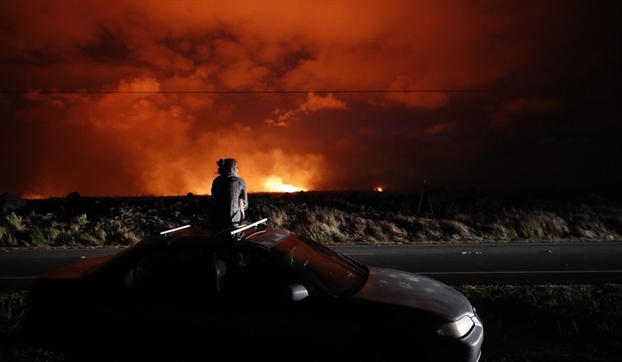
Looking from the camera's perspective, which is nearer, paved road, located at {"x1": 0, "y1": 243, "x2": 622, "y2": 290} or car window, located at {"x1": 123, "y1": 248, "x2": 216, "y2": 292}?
car window, located at {"x1": 123, "y1": 248, "x2": 216, "y2": 292}

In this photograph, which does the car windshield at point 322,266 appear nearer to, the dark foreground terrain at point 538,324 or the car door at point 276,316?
the car door at point 276,316

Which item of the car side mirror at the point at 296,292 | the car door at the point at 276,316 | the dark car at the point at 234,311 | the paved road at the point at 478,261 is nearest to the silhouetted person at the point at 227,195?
the dark car at the point at 234,311

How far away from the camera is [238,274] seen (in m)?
4.30

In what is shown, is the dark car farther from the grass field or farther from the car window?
the grass field

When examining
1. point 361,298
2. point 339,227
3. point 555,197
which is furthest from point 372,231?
point 555,197

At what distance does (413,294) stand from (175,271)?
2.21m

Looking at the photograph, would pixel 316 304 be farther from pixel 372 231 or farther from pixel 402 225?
pixel 402 225

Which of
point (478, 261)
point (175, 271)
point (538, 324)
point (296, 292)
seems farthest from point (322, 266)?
point (478, 261)

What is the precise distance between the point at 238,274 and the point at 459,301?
2142 millimetres

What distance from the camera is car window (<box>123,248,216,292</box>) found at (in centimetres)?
426

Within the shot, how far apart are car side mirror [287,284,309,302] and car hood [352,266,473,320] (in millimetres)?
500

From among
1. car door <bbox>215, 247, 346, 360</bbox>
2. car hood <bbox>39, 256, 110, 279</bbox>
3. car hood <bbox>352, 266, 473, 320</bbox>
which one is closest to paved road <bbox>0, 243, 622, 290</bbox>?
car hood <bbox>352, 266, 473, 320</bbox>

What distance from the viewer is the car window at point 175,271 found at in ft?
14.0

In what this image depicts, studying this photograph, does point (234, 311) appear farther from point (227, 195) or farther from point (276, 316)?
point (227, 195)
